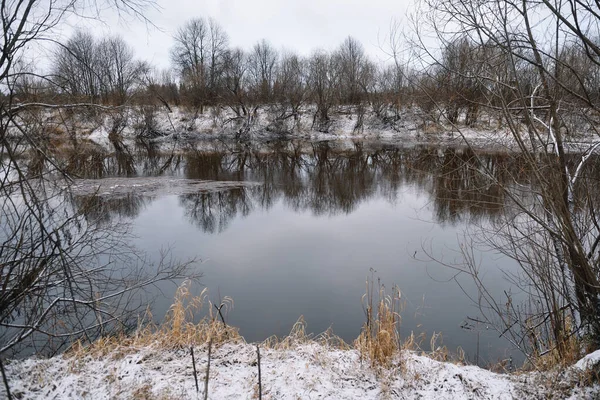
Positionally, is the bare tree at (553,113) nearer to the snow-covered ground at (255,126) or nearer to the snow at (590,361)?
the snow at (590,361)

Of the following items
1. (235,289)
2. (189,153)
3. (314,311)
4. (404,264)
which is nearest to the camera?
(314,311)

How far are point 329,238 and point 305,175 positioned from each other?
8.34 meters

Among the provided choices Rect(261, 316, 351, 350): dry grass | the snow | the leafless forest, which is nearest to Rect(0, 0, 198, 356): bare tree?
the leafless forest

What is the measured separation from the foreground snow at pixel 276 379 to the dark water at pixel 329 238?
4.37 feet

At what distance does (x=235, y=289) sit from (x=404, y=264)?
137 inches

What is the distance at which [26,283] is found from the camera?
4562mm

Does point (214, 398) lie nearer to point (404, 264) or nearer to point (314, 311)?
point (314, 311)

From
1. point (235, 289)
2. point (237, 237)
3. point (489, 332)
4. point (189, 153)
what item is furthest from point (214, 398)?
point (189, 153)

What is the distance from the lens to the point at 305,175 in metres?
18.2

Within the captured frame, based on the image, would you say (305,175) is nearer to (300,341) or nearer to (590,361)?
(300,341)

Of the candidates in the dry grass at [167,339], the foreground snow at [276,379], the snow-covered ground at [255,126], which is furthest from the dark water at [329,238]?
the snow-covered ground at [255,126]

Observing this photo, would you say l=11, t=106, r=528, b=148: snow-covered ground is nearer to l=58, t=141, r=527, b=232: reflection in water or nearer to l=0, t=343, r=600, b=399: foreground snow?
l=58, t=141, r=527, b=232: reflection in water

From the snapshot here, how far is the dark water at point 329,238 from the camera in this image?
6.28 m

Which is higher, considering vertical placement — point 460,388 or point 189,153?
point 189,153
